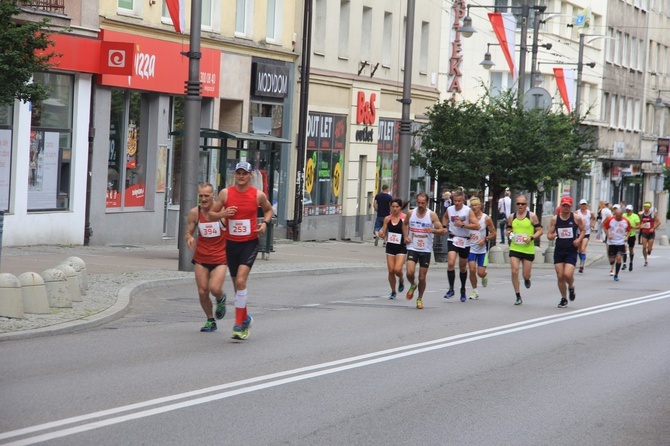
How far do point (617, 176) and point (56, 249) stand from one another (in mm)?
52433

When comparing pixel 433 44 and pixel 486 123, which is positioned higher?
pixel 433 44

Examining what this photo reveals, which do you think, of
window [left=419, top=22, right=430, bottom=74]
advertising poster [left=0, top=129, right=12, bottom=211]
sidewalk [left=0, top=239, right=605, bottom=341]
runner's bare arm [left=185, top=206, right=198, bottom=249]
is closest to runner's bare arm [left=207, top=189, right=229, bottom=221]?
runner's bare arm [left=185, top=206, right=198, bottom=249]

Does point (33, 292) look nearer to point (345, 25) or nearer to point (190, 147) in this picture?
point (190, 147)

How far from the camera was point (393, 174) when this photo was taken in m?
44.1

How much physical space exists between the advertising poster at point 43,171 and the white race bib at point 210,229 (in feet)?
38.5

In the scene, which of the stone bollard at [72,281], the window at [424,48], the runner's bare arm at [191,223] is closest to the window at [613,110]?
the window at [424,48]

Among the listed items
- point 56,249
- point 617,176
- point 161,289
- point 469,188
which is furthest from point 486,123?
point 617,176

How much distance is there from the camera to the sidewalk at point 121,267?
45.9ft

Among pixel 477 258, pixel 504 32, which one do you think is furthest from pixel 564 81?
pixel 477 258

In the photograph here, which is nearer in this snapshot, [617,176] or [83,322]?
[83,322]

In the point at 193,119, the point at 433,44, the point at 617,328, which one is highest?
the point at 433,44

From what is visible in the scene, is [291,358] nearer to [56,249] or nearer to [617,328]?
[617,328]

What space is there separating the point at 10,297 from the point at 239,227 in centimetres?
253

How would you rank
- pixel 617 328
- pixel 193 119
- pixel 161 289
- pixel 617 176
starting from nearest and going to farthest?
pixel 617 328
pixel 161 289
pixel 193 119
pixel 617 176
